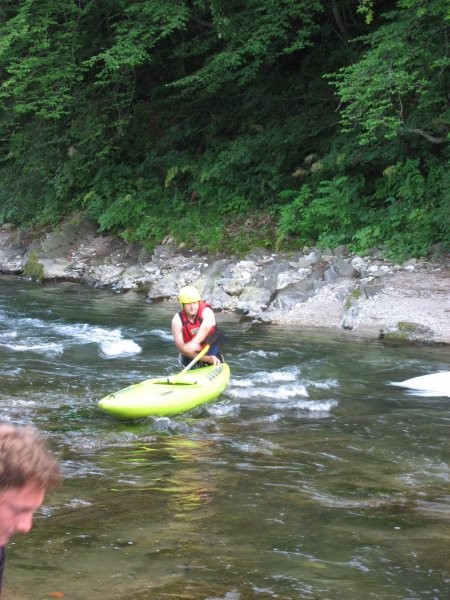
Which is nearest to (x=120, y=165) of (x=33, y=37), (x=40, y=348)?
(x=33, y=37)

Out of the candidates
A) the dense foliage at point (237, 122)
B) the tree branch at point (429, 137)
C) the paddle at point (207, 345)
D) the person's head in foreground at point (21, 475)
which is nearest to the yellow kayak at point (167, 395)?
the paddle at point (207, 345)

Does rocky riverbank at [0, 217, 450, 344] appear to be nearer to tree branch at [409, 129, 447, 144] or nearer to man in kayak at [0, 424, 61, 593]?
tree branch at [409, 129, 447, 144]

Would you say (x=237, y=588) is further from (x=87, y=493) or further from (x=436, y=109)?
(x=436, y=109)

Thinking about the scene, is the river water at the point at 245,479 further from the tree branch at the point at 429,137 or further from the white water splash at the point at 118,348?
the tree branch at the point at 429,137

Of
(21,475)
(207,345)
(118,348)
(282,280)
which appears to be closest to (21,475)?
(21,475)

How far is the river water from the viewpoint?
344 cm

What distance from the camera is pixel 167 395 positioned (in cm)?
649

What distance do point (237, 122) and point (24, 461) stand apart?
15.5 meters

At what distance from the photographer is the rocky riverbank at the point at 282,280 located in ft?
33.4

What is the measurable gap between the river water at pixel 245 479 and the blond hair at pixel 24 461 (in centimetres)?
194

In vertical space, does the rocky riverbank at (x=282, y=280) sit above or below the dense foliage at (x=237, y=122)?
below

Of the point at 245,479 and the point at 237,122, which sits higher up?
the point at 237,122

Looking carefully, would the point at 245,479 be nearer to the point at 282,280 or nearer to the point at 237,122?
the point at 282,280

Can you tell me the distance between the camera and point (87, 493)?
4531 mm
